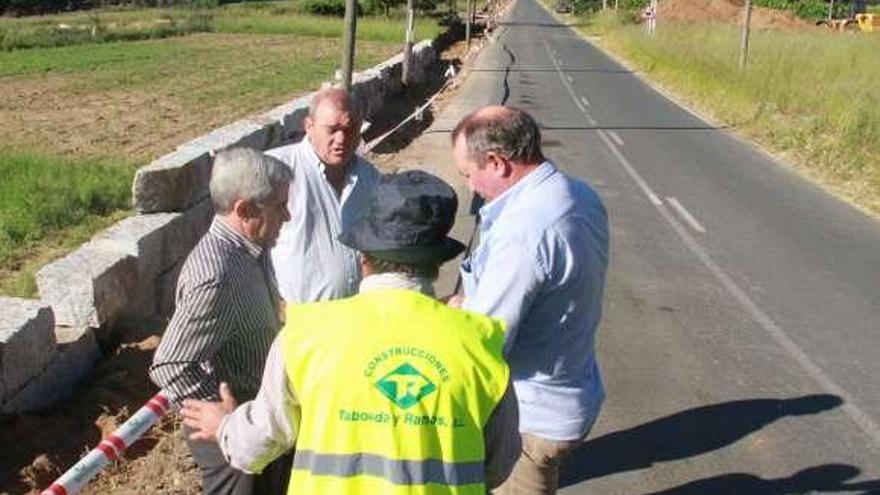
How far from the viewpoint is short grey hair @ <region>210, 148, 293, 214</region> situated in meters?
3.22

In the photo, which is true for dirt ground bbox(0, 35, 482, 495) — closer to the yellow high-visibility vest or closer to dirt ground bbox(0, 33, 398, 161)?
the yellow high-visibility vest

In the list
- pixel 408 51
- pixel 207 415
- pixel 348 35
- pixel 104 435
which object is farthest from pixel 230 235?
pixel 408 51

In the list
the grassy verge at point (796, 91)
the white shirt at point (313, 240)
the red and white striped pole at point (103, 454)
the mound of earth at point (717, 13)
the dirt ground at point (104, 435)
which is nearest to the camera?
the red and white striped pole at point (103, 454)

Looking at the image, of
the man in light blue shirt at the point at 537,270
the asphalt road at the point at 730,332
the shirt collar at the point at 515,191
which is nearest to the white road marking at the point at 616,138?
the asphalt road at the point at 730,332

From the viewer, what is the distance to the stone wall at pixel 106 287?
5422 millimetres

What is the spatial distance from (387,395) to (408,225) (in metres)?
0.45

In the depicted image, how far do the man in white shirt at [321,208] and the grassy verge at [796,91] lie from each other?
10486 millimetres

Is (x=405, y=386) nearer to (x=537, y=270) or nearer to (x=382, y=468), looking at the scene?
(x=382, y=468)

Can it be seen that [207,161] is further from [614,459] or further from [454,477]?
[454,477]

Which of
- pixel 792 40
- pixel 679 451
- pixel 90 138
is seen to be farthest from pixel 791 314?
pixel 792 40

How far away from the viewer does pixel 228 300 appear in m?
3.26

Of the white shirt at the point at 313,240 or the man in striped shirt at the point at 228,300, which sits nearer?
the man in striped shirt at the point at 228,300

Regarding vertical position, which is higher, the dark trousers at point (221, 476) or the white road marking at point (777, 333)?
the dark trousers at point (221, 476)

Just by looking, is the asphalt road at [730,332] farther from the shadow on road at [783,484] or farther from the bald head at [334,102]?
the bald head at [334,102]
